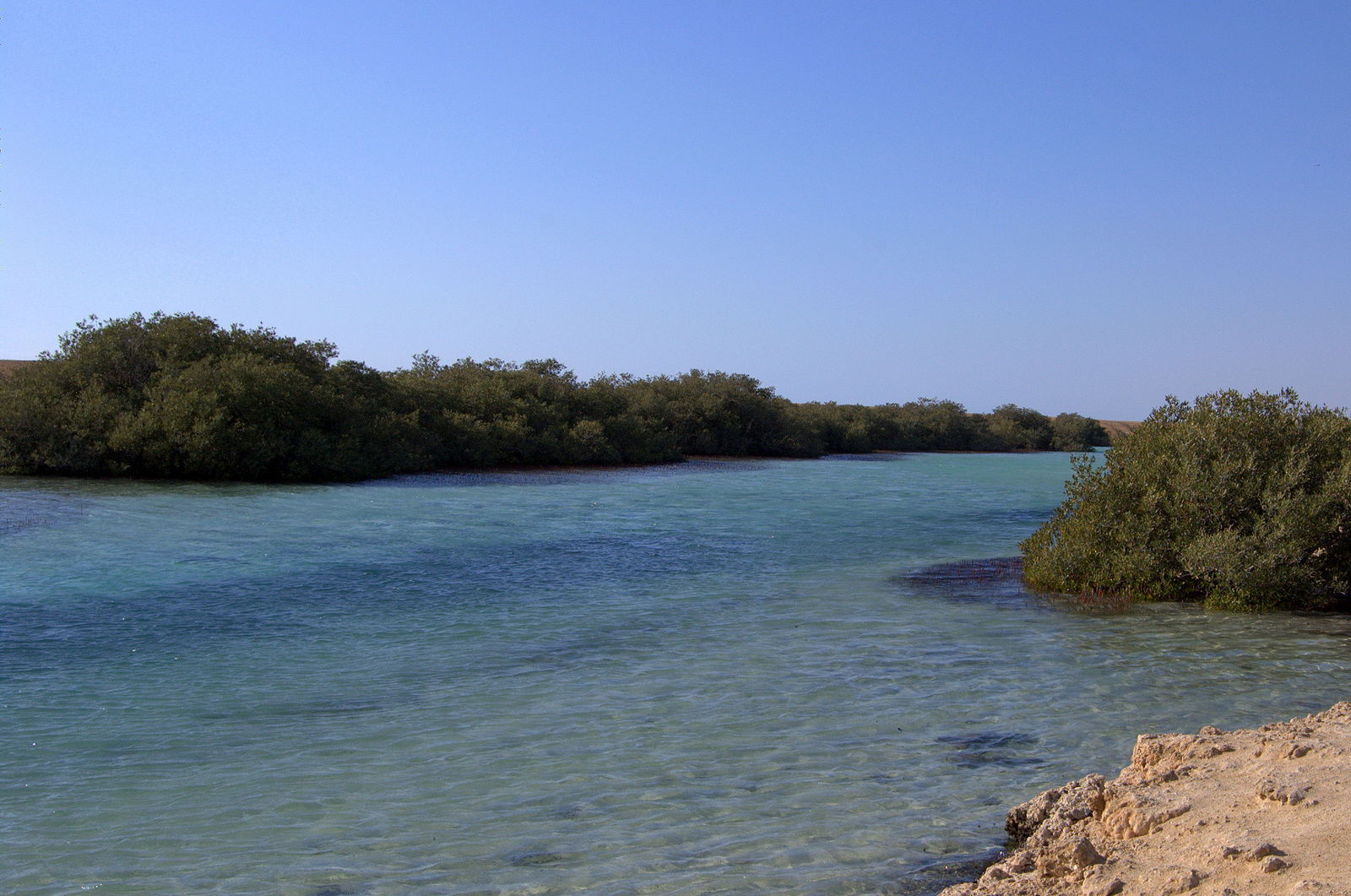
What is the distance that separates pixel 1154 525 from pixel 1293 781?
892 centimetres

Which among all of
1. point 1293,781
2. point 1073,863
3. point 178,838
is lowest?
point 178,838

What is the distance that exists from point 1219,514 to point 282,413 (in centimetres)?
2496

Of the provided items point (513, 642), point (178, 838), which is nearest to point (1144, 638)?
point (513, 642)

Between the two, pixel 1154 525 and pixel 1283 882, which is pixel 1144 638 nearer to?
pixel 1154 525

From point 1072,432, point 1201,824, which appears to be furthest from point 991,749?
point 1072,432

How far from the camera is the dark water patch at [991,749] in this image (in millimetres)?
5879

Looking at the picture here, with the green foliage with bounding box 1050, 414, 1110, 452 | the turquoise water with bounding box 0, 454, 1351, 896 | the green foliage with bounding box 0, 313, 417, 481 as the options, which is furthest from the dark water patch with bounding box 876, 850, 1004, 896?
the green foliage with bounding box 1050, 414, 1110, 452

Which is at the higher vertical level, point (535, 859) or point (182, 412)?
point (182, 412)

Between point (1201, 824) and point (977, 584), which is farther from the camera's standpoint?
point (977, 584)

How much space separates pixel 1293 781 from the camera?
399 cm

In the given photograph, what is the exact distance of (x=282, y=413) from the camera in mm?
28688

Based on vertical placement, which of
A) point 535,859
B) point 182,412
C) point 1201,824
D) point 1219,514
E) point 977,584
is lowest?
point 535,859

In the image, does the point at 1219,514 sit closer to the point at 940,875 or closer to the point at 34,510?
the point at 940,875

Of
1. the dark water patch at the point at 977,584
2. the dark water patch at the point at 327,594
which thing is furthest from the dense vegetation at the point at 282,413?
the dark water patch at the point at 977,584
